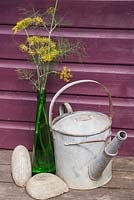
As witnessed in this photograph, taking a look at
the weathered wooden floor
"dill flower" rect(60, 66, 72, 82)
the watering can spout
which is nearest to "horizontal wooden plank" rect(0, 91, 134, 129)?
"dill flower" rect(60, 66, 72, 82)

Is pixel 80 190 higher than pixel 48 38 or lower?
lower

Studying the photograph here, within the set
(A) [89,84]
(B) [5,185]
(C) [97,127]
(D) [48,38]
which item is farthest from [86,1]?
(B) [5,185]

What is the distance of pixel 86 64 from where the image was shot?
2.08m

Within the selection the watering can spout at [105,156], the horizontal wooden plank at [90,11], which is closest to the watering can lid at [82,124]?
the watering can spout at [105,156]

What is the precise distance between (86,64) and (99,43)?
0.38 ft

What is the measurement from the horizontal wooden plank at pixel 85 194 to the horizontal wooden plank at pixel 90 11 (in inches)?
27.5

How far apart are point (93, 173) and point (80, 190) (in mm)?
101

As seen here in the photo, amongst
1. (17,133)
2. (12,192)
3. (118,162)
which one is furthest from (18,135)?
(118,162)

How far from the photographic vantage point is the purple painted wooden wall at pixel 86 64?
200 cm

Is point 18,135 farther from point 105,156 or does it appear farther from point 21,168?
point 105,156

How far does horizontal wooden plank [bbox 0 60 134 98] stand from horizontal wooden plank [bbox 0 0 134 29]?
19 cm

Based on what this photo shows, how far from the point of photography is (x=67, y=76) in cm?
195

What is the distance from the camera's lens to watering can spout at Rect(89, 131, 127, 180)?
1709 mm

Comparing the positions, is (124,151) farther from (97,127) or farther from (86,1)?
(86,1)
